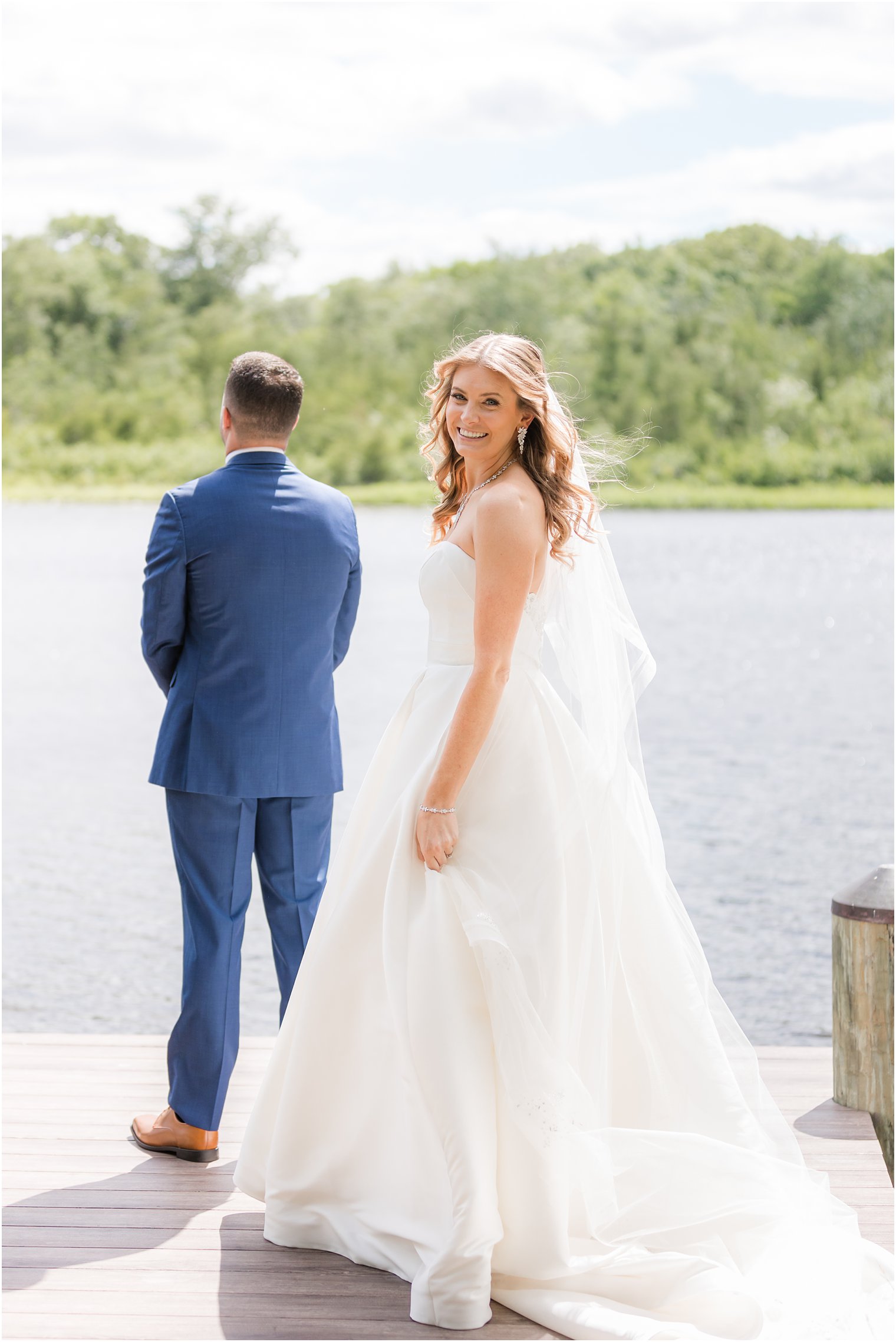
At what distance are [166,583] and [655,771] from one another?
367 inches

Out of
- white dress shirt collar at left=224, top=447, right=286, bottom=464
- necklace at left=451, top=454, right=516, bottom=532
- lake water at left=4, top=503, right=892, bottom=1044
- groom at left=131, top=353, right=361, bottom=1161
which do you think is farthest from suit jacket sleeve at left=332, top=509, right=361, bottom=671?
lake water at left=4, top=503, right=892, bottom=1044

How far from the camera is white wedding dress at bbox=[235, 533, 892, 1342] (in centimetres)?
224

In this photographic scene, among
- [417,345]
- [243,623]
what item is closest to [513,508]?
[243,623]

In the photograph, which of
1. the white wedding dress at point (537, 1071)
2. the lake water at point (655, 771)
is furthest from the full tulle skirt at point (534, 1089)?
the lake water at point (655, 771)

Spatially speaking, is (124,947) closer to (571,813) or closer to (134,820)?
(134,820)

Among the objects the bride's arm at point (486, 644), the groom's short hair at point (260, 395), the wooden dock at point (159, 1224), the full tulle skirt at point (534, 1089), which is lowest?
the wooden dock at point (159, 1224)

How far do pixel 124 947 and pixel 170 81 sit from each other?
145ft

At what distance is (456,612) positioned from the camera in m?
2.47

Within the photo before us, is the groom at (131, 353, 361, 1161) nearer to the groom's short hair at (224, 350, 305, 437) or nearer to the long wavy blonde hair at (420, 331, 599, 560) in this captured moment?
the groom's short hair at (224, 350, 305, 437)

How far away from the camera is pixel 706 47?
3666 cm

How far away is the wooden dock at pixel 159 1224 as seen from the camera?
2244 millimetres

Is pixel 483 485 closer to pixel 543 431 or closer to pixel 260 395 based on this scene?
pixel 543 431

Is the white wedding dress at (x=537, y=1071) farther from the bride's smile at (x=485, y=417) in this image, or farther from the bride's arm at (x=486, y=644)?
the bride's smile at (x=485, y=417)

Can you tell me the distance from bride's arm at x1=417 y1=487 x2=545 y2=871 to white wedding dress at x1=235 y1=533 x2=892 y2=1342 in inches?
2.5
